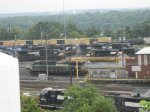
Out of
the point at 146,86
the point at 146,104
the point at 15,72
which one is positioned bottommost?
the point at 146,86

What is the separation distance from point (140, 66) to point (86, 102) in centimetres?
1333

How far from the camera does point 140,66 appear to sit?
82.9 feet

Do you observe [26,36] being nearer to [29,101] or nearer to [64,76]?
[64,76]

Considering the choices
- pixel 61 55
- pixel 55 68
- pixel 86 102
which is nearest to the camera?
pixel 86 102

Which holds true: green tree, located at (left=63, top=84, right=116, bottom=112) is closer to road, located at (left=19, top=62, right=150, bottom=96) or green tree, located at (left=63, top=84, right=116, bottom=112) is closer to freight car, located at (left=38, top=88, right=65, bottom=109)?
freight car, located at (left=38, top=88, right=65, bottom=109)

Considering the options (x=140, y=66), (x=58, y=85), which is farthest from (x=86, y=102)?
(x=140, y=66)

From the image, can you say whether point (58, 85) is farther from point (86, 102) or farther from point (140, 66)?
point (86, 102)

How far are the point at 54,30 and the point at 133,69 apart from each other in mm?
45182

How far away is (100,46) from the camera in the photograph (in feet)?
140

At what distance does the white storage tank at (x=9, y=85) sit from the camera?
479 centimetres

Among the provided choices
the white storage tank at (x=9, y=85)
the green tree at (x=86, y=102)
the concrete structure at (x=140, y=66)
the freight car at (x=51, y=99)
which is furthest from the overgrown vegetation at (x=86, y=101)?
the concrete structure at (x=140, y=66)

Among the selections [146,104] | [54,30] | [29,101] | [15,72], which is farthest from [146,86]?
[54,30]

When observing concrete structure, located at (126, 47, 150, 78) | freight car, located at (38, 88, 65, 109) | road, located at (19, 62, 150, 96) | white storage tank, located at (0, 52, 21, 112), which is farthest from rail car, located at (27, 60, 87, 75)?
white storage tank, located at (0, 52, 21, 112)

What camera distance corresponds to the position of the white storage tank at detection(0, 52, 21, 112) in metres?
4.79
